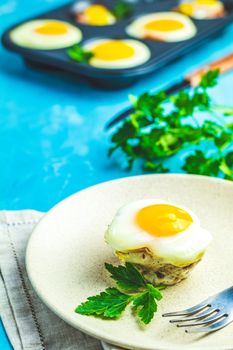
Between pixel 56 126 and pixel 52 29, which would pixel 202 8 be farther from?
pixel 56 126

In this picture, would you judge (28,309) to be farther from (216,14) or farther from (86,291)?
(216,14)

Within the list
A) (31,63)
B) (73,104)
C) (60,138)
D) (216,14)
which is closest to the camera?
(60,138)

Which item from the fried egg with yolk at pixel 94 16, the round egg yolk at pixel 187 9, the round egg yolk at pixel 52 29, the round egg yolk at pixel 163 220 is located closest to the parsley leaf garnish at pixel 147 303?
the round egg yolk at pixel 163 220

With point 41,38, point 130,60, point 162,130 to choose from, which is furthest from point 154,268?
point 41,38

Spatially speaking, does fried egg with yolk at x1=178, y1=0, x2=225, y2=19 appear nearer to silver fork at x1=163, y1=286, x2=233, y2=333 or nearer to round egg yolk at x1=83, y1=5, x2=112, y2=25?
round egg yolk at x1=83, y1=5, x2=112, y2=25

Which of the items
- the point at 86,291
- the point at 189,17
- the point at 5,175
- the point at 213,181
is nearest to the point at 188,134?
the point at 213,181

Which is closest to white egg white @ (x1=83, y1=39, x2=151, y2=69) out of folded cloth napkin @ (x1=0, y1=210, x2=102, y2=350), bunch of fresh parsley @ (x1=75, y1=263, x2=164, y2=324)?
folded cloth napkin @ (x1=0, y1=210, x2=102, y2=350)
